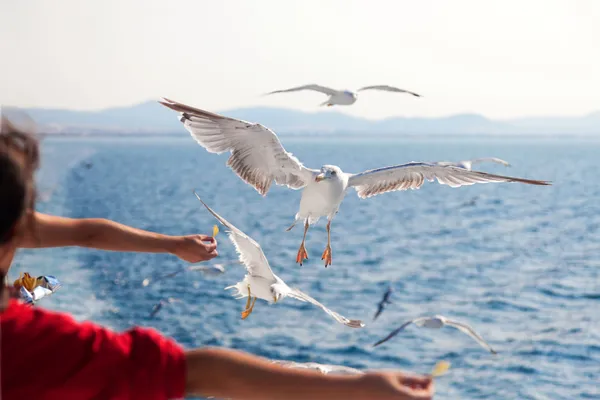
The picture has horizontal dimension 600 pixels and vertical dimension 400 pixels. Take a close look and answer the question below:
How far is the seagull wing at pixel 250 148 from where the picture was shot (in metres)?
3.72

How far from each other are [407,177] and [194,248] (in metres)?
3.03

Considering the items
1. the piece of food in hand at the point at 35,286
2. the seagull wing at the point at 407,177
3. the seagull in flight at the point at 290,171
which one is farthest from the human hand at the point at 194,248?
the seagull wing at the point at 407,177

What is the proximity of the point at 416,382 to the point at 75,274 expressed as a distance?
15.1m

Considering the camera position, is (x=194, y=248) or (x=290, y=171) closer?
(x=194, y=248)

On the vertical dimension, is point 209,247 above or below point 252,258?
above

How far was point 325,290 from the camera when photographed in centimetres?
1841

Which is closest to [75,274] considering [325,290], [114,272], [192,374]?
[114,272]

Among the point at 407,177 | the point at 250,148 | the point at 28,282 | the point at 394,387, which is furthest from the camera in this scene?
the point at 407,177

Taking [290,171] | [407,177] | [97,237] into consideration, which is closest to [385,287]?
[407,177]

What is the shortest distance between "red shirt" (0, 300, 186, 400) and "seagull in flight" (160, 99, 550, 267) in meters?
2.55

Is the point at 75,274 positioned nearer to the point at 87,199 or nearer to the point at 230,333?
the point at 230,333

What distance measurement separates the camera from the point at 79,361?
0.91 m

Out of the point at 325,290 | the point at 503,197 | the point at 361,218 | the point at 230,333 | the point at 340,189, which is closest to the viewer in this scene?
the point at 340,189

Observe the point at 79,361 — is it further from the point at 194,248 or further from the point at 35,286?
the point at 35,286
